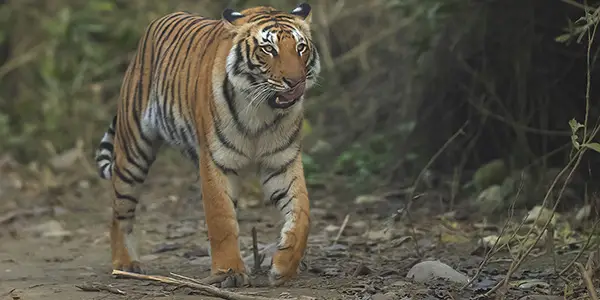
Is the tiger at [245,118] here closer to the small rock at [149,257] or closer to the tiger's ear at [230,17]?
the tiger's ear at [230,17]

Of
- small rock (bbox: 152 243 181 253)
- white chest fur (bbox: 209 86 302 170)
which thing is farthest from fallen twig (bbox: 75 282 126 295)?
small rock (bbox: 152 243 181 253)

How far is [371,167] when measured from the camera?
8062mm

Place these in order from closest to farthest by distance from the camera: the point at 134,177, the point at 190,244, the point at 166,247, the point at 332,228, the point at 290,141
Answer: the point at 290,141, the point at 134,177, the point at 166,247, the point at 190,244, the point at 332,228

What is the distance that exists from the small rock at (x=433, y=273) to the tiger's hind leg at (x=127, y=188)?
165cm

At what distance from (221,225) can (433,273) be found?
37.9 inches

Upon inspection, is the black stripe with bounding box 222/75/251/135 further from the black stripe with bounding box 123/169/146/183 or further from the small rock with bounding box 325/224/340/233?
the small rock with bounding box 325/224/340/233

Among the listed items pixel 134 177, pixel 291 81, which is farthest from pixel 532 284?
pixel 134 177

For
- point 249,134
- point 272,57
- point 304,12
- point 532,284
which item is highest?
point 304,12

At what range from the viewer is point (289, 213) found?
4902 millimetres

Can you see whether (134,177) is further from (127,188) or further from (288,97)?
(288,97)

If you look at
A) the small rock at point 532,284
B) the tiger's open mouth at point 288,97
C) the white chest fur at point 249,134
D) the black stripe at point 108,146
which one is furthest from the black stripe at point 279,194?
the black stripe at point 108,146

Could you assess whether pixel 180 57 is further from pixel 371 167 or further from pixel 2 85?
pixel 2 85

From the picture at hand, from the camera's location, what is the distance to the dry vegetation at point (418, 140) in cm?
528

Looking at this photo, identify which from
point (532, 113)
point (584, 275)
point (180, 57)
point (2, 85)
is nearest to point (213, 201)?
point (180, 57)
